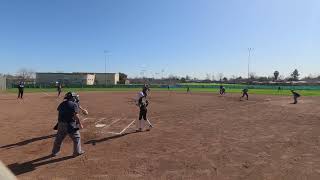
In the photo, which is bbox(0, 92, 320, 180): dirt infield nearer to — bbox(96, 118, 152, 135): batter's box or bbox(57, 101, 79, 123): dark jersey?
bbox(96, 118, 152, 135): batter's box

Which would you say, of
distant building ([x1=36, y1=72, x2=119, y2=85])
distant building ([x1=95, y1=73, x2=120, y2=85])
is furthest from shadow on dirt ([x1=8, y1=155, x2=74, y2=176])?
distant building ([x1=95, y1=73, x2=120, y2=85])

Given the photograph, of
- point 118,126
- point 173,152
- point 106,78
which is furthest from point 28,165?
point 106,78

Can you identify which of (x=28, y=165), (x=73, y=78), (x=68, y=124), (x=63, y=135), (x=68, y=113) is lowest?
(x=28, y=165)

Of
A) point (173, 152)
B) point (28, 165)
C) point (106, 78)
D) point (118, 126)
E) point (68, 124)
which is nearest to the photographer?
point (28, 165)

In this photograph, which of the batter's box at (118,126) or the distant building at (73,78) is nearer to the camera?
the batter's box at (118,126)

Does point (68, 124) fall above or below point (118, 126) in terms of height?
above

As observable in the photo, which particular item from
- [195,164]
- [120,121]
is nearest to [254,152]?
[195,164]

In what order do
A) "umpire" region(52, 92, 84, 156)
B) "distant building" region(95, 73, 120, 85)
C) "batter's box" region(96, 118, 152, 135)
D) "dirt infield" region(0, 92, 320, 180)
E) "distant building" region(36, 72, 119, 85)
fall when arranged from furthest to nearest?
1. "distant building" region(95, 73, 120, 85)
2. "distant building" region(36, 72, 119, 85)
3. "batter's box" region(96, 118, 152, 135)
4. "umpire" region(52, 92, 84, 156)
5. "dirt infield" region(0, 92, 320, 180)

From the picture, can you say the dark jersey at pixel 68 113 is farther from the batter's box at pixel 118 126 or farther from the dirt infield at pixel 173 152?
the batter's box at pixel 118 126

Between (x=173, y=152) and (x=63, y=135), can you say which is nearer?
(x=63, y=135)

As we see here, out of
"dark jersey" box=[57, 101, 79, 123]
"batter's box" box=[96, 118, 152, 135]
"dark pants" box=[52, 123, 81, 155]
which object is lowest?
"batter's box" box=[96, 118, 152, 135]

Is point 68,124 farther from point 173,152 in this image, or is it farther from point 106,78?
point 106,78

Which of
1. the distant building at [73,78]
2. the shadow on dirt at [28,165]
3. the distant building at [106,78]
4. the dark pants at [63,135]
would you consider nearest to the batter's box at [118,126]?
the dark pants at [63,135]

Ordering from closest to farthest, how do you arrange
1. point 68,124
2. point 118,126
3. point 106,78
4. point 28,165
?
1. point 28,165
2. point 68,124
3. point 118,126
4. point 106,78
